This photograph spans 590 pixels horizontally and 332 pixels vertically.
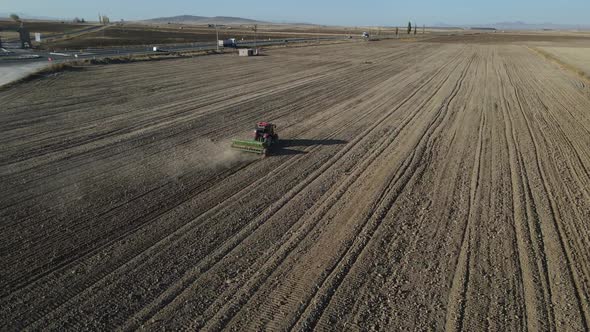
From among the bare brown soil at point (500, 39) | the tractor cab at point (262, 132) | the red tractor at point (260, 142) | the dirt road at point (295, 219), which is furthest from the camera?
the bare brown soil at point (500, 39)

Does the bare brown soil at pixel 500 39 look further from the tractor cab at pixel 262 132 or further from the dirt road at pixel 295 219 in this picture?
the tractor cab at pixel 262 132

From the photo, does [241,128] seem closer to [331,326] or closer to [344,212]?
[344,212]

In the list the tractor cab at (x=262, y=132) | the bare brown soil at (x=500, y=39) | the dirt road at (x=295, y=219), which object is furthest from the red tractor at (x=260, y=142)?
the bare brown soil at (x=500, y=39)

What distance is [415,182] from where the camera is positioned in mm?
12023

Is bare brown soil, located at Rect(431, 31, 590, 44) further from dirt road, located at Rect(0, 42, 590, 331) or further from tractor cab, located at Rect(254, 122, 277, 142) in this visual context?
tractor cab, located at Rect(254, 122, 277, 142)

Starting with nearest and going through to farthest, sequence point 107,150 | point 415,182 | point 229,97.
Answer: point 415,182 → point 107,150 → point 229,97

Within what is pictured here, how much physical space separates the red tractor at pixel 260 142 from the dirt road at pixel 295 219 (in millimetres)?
378

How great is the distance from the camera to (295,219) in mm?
9773

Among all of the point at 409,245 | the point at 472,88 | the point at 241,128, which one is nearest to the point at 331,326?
the point at 409,245

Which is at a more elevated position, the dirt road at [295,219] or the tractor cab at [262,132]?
the tractor cab at [262,132]

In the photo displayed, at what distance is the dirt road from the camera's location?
6922 millimetres

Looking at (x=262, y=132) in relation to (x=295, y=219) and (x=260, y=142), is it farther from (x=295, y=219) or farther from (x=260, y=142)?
(x=295, y=219)

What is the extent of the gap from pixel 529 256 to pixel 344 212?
13.7 feet

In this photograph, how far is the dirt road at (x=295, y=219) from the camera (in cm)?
692
